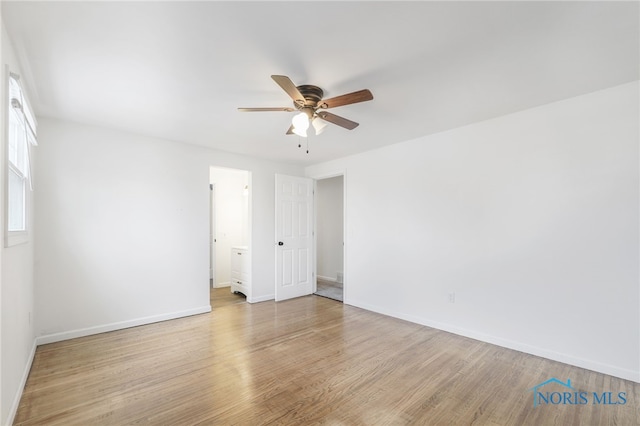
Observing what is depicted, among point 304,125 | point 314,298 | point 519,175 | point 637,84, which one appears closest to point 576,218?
point 519,175

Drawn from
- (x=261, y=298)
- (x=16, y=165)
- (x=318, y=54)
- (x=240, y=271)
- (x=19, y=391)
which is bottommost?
(x=261, y=298)

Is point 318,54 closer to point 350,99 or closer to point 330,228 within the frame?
point 350,99

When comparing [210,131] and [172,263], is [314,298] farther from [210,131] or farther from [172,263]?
[210,131]

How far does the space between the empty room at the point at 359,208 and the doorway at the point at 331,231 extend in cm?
189

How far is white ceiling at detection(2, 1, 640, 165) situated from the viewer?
1.56 metres

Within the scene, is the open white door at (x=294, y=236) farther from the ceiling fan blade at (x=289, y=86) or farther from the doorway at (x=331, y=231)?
the ceiling fan blade at (x=289, y=86)

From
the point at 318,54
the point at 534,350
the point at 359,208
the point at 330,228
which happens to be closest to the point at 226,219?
the point at 330,228

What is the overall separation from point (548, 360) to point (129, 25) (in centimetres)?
424

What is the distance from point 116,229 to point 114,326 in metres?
1.16

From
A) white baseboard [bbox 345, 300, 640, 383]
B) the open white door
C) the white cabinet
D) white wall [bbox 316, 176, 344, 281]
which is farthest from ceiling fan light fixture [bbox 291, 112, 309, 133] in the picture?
white wall [bbox 316, 176, 344, 281]

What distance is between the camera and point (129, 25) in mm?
1658

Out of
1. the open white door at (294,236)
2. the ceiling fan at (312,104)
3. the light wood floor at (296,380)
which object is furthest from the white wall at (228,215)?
the ceiling fan at (312,104)

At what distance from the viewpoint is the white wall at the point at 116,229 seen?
3061 mm

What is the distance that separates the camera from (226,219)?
5922mm
